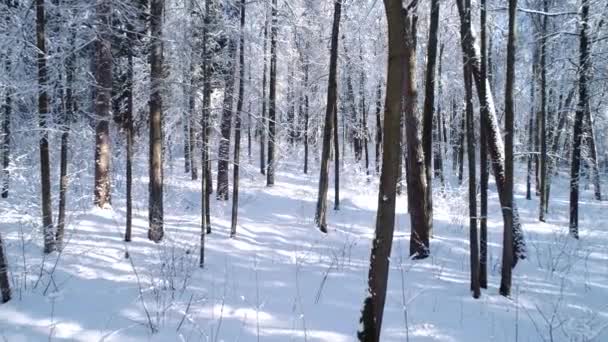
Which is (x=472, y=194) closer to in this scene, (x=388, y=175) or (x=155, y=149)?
(x=388, y=175)

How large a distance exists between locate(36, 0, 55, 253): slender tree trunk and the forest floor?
49cm

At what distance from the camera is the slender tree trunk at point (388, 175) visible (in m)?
3.99

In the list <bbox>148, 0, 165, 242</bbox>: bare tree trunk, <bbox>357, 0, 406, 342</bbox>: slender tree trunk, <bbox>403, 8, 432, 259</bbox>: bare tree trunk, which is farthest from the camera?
→ <bbox>148, 0, 165, 242</bbox>: bare tree trunk

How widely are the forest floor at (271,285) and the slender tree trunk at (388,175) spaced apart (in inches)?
40.6

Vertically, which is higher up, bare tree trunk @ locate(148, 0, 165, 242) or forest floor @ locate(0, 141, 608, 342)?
bare tree trunk @ locate(148, 0, 165, 242)

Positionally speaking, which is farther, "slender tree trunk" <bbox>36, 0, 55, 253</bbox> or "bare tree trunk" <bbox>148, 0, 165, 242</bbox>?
"bare tree trunk" <bbox>148, 0, 165, 242</bbox>

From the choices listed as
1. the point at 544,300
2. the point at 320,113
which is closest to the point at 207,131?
the point at 544,300

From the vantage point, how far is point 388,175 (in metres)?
4.10

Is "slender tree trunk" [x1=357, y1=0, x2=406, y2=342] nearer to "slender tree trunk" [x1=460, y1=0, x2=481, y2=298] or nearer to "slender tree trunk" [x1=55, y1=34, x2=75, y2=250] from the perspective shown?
"slender tree trunk" [x1=460, y1=0, x2=481, y2=298]

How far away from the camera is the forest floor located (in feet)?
17.1

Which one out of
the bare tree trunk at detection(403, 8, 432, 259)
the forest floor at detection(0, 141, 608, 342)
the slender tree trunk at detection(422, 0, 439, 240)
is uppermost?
the slender tree trunk at detection(422, 0, 439, 240)

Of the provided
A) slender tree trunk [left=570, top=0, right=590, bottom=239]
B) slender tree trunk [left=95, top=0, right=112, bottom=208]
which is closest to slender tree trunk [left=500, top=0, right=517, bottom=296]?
slender tree trunk [left=570, top=0, right=590, bottom=239]

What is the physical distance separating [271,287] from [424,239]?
11.8 feet

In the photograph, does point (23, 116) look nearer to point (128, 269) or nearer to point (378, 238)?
point (128, 269)
